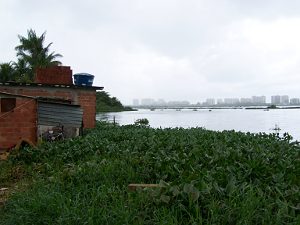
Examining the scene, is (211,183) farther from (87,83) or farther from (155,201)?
(87,83)

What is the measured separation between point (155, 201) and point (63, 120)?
24.9ft

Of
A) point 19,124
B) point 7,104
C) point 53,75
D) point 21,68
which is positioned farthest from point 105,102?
point 19,124

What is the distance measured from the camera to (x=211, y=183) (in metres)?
4.00

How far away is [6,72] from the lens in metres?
33.2

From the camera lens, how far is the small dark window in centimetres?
1010

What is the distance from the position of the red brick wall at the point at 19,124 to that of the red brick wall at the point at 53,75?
6.02m

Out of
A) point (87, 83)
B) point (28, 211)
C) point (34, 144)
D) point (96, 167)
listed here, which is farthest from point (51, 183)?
point (87, 83)

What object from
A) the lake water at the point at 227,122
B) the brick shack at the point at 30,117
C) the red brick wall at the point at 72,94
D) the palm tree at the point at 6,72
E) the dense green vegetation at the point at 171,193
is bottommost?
the lake water at the point at 227,122

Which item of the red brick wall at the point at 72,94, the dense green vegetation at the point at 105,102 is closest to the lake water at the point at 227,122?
the dense green vegetation at the point at 105,102

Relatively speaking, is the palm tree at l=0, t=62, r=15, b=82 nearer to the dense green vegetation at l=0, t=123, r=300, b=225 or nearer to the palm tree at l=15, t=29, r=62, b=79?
the palm tree at l=15, t=29, r=62, b=79

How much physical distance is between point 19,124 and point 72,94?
539cm

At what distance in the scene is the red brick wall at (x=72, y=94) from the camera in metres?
14.0

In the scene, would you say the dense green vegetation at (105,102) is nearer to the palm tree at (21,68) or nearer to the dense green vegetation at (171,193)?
the palm tree at (21,68)

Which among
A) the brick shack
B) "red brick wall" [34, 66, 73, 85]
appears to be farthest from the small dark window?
"red brick wall" [34, 66, 73, 85]
